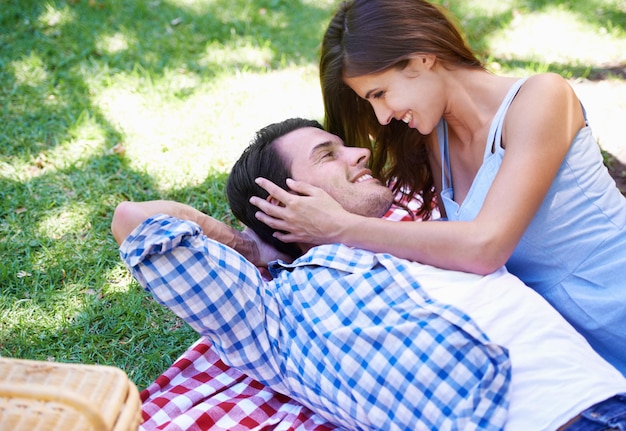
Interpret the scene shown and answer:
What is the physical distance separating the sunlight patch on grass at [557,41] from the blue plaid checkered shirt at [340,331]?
429cm

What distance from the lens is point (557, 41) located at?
629 centimetres

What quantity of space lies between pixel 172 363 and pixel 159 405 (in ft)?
1.49

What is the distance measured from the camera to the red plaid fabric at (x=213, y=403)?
8.84 ft

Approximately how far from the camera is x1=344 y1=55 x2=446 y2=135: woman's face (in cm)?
287

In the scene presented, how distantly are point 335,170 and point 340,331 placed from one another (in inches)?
33.4

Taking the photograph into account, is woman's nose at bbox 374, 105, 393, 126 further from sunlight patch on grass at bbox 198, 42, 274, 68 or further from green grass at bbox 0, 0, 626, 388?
sunlight patch on grass at bbox 198, 42, 274, 68

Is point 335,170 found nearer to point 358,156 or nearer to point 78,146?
point 358,156

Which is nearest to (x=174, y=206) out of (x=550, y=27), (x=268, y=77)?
(x=268, y=77)

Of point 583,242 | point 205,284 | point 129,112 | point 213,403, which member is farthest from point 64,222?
point 583,242

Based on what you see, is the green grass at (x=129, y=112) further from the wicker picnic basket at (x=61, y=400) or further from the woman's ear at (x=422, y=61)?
the woman's ear at (x=422, y=61)

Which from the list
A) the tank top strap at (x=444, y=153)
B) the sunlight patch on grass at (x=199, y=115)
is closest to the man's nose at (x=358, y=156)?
the tank top strap at (x=444, y=153)

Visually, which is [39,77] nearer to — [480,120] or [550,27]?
[480,120]

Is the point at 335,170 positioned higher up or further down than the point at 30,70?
higher up

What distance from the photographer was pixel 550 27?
257 inches
